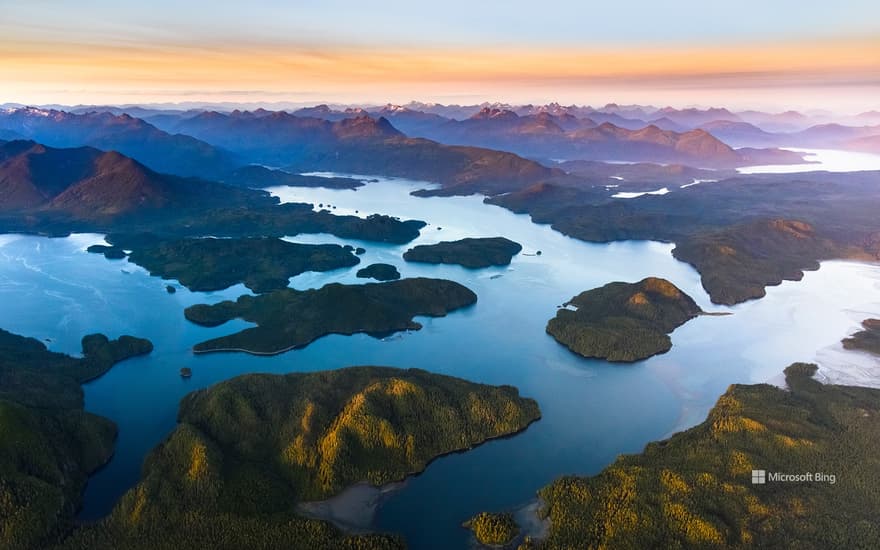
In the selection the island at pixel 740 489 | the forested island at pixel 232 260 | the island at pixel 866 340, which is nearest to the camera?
the island at pixel 740 489

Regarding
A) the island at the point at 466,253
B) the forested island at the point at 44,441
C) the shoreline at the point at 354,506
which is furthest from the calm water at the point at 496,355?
the island at the point at 466,253

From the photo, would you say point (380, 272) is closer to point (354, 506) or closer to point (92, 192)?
point (354, 506)

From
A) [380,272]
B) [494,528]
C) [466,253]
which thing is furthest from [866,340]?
[380,272]

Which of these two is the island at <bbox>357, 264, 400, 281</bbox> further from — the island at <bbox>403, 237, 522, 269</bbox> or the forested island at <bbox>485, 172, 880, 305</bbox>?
the forested island at <bbox>485, 172, 880, 305</bbox>

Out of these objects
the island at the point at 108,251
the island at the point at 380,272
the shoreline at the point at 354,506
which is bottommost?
the shoreline at the point at 354,506

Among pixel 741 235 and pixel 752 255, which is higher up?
pixel 741 235

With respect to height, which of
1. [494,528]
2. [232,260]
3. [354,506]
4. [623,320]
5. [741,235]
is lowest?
[354,506]

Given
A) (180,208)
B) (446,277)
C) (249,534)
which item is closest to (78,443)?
(249,534)

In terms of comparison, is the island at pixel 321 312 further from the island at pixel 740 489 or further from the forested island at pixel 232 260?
the island at pixel 740 489

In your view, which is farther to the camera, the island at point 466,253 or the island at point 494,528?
the island at point 466,253
